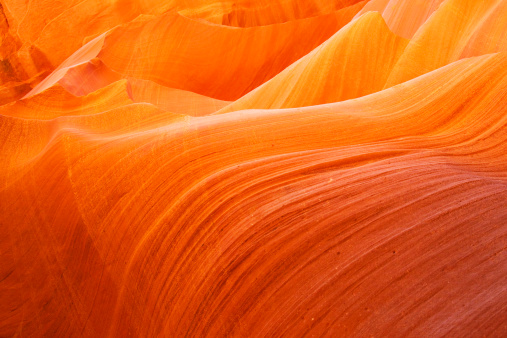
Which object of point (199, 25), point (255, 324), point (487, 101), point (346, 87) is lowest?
point (255, 324)

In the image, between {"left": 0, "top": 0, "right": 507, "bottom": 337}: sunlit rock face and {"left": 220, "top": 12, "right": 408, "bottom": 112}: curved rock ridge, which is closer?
{"left": 0, "top": 0, "right": 507, "bottom": 337}: sunlit rock face

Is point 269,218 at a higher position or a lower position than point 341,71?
lower

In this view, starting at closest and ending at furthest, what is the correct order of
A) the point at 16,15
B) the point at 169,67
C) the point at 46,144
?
the point at 46,144
the point at 169,67
the point at 16,15

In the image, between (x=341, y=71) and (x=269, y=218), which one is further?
(x=341, y=71)

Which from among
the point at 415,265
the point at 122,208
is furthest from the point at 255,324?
the point at 122,208

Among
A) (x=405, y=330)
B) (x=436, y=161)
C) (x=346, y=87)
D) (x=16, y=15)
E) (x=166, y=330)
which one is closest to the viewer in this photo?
(x=405, y=330)

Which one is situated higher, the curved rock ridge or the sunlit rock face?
the curved rock ridge

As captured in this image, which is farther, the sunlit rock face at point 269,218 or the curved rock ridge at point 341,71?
the curved rock ridge at point 341,71

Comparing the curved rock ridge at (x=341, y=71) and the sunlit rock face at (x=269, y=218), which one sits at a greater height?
the curved rock ridge at (x=341, y=71)

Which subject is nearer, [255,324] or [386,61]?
[255,324]

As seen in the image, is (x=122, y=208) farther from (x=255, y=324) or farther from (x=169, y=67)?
(x=169, y=67)

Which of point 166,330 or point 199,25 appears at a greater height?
point 199,25
